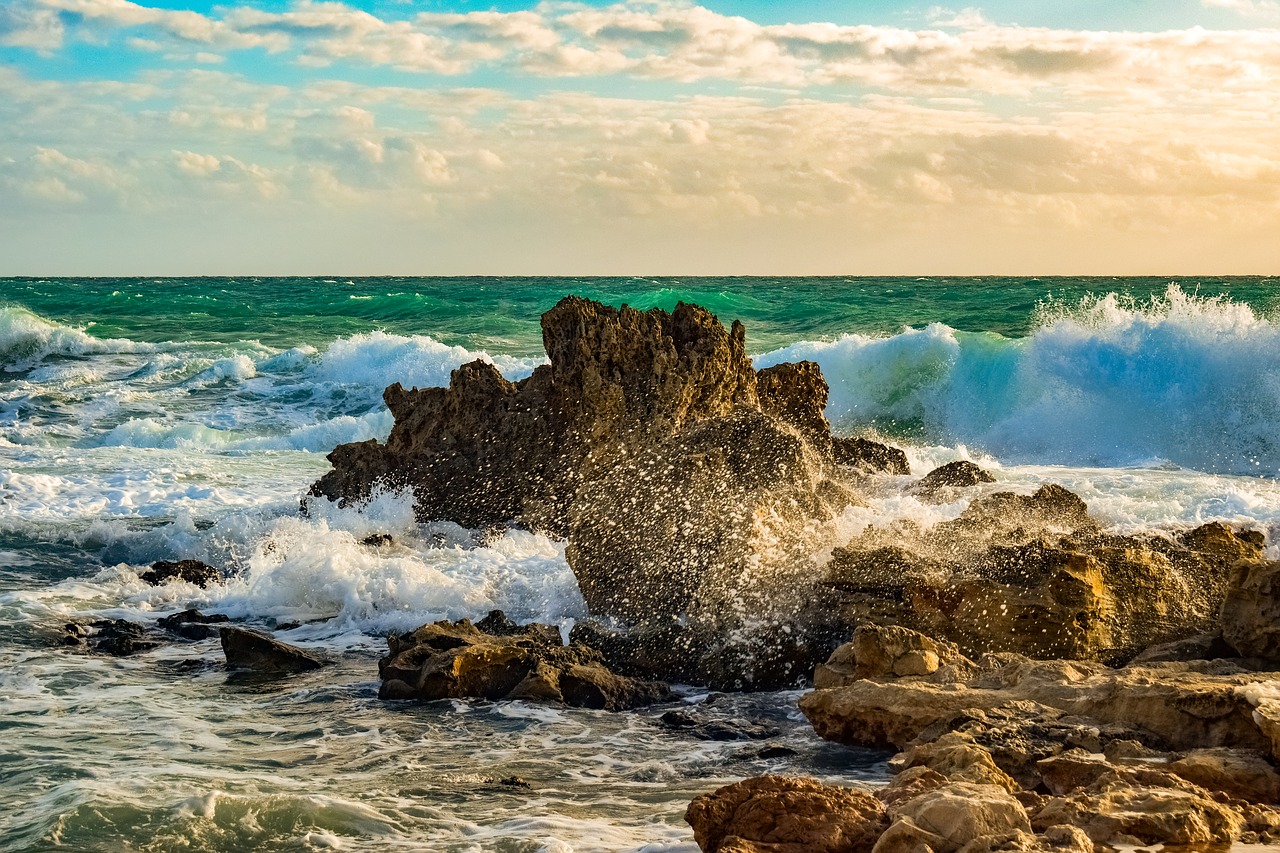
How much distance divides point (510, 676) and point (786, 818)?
267cm

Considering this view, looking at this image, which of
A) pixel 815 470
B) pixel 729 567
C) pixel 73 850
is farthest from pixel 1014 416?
pixel 73 850

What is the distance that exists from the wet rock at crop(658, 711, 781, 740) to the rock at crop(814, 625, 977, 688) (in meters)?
0.40

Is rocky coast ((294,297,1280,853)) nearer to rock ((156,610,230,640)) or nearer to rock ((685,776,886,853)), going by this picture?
rock ((685,776,886,853))

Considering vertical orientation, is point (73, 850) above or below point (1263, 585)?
below

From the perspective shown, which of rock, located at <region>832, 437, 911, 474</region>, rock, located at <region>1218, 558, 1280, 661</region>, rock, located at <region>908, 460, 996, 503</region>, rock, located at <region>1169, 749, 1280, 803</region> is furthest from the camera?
rock, located at <region>832, 437, 911, 474</region>

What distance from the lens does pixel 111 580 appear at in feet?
29.0

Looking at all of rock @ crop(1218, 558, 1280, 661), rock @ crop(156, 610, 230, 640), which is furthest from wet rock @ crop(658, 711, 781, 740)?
rock @ crop(156, 610, 230, 640)

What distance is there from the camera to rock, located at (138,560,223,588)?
871 centimetres

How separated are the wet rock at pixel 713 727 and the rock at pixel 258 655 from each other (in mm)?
2146

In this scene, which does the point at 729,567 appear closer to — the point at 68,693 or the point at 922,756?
the point at 922,756

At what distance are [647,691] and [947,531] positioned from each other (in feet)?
7.51

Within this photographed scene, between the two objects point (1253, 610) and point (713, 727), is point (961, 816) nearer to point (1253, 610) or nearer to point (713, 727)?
point (713, 727)

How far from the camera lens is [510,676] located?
20.0ft

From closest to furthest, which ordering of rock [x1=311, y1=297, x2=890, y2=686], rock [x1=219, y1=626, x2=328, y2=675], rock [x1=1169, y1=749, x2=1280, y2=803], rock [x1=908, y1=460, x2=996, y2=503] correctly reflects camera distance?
rock [x1=1169, y1=749, x2=1280, y2=803] → rock [x1=219, y1=626, x2=328, y2=675] → rock [x1=311, y1=297, x2=890, y2=686] → rock [x1=908, y1=460, x2=996, y2=503]
